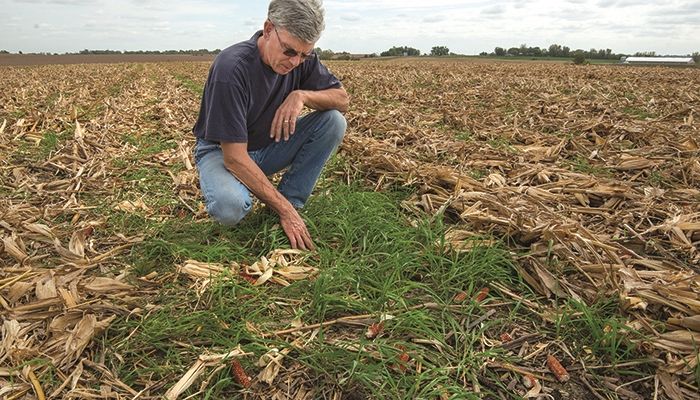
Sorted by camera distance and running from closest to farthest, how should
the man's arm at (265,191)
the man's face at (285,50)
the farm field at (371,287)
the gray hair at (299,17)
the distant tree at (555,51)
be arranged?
1. the farm field at (371,287)
2. the gray hair at (299,17)
3. the man's face at (285,50)
4. the man's arm at (265,191)
5. the distant tree at (555,51)

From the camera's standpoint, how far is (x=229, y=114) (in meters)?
2.91

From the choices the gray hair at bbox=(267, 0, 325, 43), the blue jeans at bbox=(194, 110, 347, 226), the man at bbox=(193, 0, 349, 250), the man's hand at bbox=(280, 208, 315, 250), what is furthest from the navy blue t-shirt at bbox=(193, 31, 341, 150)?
the man's hand at bbox=(280, 208, 315, 250)

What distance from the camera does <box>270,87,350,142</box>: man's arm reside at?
3.26 meters

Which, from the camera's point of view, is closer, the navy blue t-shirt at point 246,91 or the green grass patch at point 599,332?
the green grass patch at point 599,332

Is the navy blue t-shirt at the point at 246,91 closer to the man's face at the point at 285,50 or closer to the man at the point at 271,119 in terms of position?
the man at the point at 271,119

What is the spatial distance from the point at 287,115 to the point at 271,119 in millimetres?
251

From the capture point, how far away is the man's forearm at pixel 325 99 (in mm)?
3436

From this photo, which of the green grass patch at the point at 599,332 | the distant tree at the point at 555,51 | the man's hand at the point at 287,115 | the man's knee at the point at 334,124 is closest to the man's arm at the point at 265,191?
the man's hand at the point at 287,115

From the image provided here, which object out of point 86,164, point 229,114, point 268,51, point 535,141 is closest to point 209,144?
point 229,114

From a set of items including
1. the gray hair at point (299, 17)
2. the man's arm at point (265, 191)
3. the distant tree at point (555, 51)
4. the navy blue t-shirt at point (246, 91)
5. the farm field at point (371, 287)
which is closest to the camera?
the farm field at point (371, 287)

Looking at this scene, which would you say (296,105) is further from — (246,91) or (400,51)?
(400,51)

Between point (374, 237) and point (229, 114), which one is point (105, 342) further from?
point (374, 237)

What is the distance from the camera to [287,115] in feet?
10.6

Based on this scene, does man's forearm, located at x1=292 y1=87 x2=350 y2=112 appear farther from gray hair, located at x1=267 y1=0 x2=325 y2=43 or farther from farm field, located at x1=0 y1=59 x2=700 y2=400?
farm field, located at x1=0 y1=59 x2=700 y2=400
